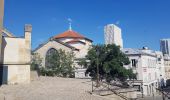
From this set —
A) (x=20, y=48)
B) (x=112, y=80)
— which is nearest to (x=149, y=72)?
(x=112, y=80)

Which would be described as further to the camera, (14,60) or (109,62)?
(109,62)

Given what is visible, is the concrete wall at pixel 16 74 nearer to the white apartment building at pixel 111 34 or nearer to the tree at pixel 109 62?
the tree at pixel 109 62

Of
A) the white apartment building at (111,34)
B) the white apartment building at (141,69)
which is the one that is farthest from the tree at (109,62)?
the white apartment building at (111,34)

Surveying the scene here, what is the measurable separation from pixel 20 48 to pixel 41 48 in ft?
85.0

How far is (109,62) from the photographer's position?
3472cm

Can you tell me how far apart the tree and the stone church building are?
10.8 m

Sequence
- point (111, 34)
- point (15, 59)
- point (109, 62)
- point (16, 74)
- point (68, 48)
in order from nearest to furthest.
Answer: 1. point (16, 74)
2. point (15, 59)
3. point (109, 62)
4. point (68, 48)
5. point (111, 34)

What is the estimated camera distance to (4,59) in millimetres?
26594

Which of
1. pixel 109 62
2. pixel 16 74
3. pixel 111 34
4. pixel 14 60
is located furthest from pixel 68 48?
pixel 16 74

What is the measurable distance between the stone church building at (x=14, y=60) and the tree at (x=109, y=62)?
1079cm

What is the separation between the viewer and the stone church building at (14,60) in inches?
1043

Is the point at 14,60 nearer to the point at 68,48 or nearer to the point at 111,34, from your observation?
the point at 68,48

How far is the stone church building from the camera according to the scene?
2649 cm

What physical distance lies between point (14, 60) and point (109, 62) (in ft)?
45.7
